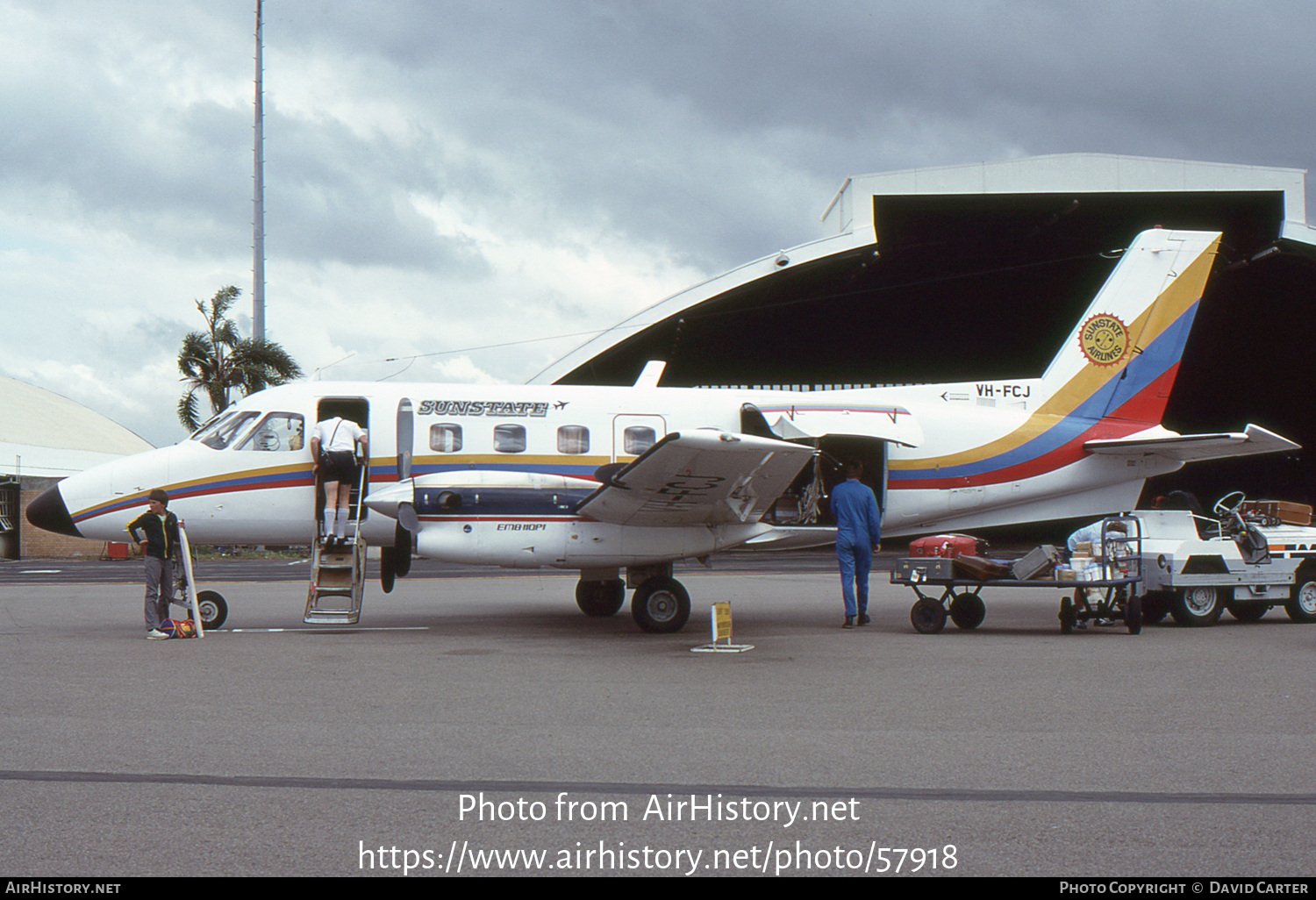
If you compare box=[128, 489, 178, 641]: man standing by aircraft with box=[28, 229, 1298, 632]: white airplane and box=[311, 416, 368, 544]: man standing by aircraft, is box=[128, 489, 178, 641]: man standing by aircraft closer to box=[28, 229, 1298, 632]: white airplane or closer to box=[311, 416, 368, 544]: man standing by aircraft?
box=[28, 229, 1298, 632]: white airplane

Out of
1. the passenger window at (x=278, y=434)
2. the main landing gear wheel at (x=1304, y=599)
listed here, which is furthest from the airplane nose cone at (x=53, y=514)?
the main landing gear wheel at (x=1304, y=599)

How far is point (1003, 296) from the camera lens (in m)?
32.7

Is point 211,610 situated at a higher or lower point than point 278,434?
lower

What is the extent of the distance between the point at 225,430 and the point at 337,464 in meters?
1.92

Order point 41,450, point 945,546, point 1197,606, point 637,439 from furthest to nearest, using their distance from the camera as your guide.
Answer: point 41,450
point 637,439
point 1197,606
point 945,546

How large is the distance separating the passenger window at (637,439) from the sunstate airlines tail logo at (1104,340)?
660 centimetres

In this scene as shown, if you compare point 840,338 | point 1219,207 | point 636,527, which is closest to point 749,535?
point 636,527

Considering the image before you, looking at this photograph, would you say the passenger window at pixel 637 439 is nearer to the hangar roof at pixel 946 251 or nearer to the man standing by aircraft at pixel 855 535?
the man standing by aircraft at pixel 855 535

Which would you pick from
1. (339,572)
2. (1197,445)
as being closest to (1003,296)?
(1197,445)

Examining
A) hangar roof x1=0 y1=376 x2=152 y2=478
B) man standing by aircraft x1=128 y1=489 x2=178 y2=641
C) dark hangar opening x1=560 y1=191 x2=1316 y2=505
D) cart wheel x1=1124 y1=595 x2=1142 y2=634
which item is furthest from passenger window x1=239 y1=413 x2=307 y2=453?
hangar roof x1=0 y1=376 x2=152 y2=478

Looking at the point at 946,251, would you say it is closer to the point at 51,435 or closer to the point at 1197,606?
the point at 1197,606

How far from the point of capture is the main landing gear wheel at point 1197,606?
39.9 ft

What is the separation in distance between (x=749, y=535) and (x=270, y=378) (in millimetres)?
25270

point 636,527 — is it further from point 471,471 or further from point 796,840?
point 796,840
